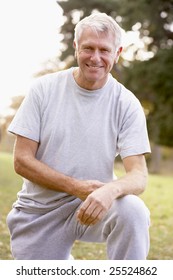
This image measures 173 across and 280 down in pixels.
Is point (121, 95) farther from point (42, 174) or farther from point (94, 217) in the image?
point (94, 217)

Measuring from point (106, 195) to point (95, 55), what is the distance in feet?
2.58

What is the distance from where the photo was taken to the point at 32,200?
10.2 feet

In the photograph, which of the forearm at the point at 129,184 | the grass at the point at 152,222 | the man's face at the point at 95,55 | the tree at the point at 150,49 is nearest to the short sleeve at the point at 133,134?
the forearm at the point at 129,184

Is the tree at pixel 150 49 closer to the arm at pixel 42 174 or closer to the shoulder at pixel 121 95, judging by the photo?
the shoulder at pixel 121 95

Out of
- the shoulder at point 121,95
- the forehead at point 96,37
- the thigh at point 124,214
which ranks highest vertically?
the forehead at point 96,37

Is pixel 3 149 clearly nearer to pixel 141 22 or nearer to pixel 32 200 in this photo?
pixel 141 22

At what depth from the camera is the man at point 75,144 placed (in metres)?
2.88

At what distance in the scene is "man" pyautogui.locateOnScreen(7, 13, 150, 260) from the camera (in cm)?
288

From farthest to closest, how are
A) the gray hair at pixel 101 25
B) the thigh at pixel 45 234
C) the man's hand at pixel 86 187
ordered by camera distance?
the thigh at pixel 45 234
the gray hair at pixel 101 25
the man's hand at pixel 86 187

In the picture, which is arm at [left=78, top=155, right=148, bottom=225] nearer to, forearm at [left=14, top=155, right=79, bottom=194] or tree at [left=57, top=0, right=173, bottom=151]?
forearm at [left=14, top=155, right=79, bottom=194]

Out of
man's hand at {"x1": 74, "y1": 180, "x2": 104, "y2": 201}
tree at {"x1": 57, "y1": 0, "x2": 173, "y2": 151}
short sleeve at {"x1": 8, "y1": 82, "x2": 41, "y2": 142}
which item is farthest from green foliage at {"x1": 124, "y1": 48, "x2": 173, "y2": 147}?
man's hand at {"x1": 74, "y1": 180, "x2": 104, "y2": 201}

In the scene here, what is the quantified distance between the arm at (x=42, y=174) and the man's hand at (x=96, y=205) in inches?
5.1

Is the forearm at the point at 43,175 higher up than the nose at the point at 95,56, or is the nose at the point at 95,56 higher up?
the nose at the point at 95,56
